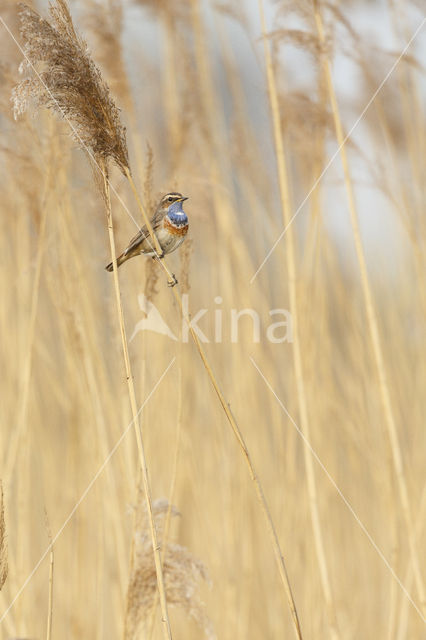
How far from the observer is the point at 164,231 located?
3.94 ft

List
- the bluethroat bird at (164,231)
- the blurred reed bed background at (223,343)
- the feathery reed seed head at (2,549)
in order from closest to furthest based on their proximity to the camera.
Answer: the feathery reed seed head at (2,549) < the bluethroat bird at (164,231) < the blurred reed bed background at (223,343)

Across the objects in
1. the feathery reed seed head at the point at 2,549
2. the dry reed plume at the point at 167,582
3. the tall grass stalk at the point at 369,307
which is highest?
the tall grass stalk at the point at 369,307

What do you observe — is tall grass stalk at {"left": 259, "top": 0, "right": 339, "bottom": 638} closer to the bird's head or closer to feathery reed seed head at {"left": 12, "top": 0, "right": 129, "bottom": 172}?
the bird's head

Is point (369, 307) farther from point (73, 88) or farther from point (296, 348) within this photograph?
point (73, 88)

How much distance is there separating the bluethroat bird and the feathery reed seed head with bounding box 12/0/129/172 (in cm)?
19

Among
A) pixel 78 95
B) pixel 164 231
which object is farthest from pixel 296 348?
pixel 78 95

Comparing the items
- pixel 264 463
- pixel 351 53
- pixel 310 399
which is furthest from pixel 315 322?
pixel 351 53

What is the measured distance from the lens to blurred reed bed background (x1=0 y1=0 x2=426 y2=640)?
1.61m

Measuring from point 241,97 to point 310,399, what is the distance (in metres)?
1.07

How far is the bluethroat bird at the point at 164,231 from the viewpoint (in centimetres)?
112

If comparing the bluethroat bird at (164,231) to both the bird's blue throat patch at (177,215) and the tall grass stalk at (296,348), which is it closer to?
the bird's blue throat patch at (177,215)

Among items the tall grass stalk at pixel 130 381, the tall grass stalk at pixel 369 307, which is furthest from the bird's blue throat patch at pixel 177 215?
the tall grass stalk at pixel 369 307

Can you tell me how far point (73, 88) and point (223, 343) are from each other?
4.94ft

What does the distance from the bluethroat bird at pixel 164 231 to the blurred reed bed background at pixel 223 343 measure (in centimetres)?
35
